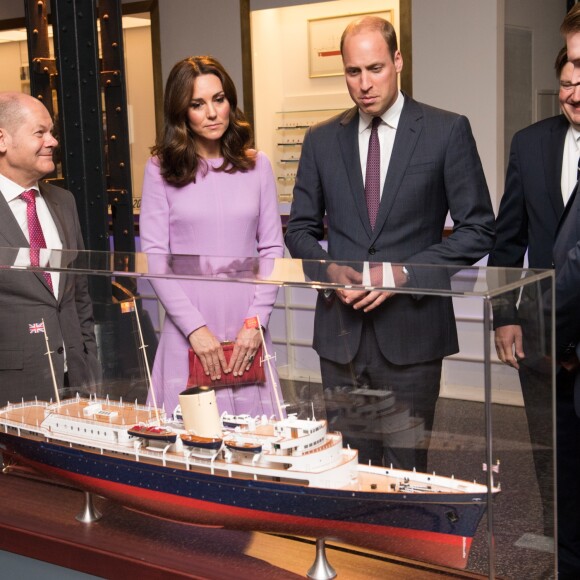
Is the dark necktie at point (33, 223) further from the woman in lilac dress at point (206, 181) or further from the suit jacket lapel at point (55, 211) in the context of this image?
the woman in lilac dress at point (206, 181)

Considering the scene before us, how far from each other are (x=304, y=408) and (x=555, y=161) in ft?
→ 4.50

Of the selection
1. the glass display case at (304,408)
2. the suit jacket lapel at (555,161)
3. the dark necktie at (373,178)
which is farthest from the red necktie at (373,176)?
the glass display case at (304,408)

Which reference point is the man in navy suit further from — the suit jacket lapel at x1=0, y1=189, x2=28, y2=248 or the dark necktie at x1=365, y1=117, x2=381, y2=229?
the suit jacket lapel at x1=0, y1=189, x2=28, y2=248

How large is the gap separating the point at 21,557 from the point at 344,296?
1185mm

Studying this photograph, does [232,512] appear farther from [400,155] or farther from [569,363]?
[400,155]

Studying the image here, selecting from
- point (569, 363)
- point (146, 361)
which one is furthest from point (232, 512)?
point (569, 363)

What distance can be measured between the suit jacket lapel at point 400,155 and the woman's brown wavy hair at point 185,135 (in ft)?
1.61

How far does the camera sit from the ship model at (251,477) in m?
1.84

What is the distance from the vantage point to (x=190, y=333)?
2.16 m

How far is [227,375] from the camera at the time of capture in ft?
7.07

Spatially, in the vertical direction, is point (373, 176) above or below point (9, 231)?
above

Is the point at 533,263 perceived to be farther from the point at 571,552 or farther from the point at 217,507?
the point at 217,507

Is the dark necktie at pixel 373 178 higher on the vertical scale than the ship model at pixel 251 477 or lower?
higher

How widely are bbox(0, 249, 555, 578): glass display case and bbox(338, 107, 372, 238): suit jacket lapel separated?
72 cm
